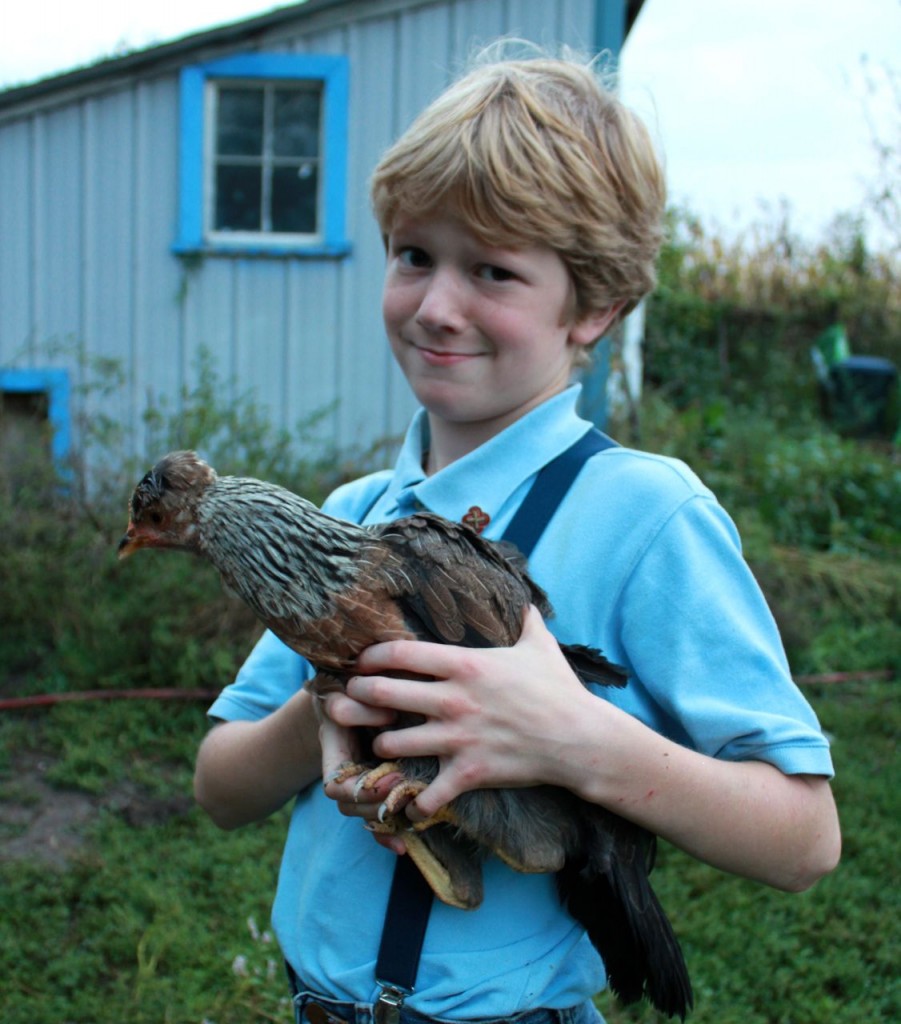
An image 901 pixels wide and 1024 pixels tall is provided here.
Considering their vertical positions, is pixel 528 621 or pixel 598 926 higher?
pixel 528 621

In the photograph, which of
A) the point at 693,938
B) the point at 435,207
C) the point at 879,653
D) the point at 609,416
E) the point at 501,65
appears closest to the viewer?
the point at 435,207

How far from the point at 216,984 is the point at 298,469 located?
3.55m

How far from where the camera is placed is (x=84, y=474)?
5.85m

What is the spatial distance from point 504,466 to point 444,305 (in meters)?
0.32

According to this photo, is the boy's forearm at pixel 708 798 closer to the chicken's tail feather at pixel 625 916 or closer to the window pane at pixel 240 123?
the chicken's tail feather at pixel 625 916

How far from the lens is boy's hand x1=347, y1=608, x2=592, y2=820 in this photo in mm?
1478

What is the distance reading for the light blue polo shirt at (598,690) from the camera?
5.18 ft

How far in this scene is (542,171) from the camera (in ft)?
5.86

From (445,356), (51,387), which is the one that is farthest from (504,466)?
(51,387)

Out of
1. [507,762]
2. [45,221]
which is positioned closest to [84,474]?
[45,221]

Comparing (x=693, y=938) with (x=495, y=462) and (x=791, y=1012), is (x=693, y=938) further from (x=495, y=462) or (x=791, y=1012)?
(x=495, y=462)

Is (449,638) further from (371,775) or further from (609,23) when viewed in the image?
(609,23)

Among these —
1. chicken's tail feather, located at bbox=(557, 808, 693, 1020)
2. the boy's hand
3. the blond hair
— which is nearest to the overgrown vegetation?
chicken's tail feather, located at bbox=(557, 808, 693, 1020)

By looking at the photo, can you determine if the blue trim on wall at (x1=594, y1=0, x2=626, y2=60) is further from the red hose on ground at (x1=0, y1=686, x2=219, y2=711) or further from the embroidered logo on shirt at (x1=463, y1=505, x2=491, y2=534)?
the embroidered logo on shirt at (x1=463, y1=505, x2=491, y2=534)
